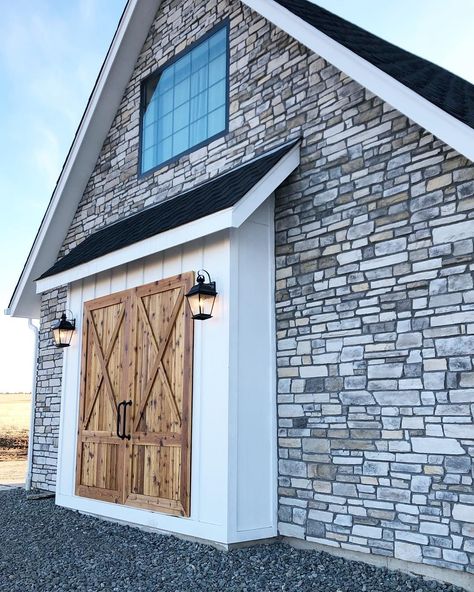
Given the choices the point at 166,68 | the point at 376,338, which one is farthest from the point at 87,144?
the point at 376,338

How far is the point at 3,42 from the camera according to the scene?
600 inches

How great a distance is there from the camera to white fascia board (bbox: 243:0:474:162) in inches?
177

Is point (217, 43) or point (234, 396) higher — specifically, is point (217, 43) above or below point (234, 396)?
above

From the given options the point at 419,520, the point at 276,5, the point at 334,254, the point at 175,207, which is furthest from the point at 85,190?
the point at 419,520

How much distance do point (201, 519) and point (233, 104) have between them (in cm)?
450

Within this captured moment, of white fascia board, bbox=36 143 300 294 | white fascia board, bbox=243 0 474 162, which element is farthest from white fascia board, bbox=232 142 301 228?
white fascia board, bbox=243 0 474 162

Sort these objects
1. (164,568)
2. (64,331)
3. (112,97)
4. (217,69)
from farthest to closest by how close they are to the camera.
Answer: (112,97)
(64,331)
(217,69)
(164,568)

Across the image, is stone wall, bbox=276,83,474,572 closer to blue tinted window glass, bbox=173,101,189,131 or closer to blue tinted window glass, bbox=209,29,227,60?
blue tinted window glass, bbox=209,29,227,60

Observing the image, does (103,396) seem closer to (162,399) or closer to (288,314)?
(162,399)

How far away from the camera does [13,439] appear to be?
65.2ft

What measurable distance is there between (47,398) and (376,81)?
7.12m

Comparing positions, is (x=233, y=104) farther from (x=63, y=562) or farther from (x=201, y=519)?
(x=63, y=562)

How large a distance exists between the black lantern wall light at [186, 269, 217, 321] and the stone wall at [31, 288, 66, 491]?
4527mm

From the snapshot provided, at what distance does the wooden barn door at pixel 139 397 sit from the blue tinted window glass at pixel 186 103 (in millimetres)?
2117
